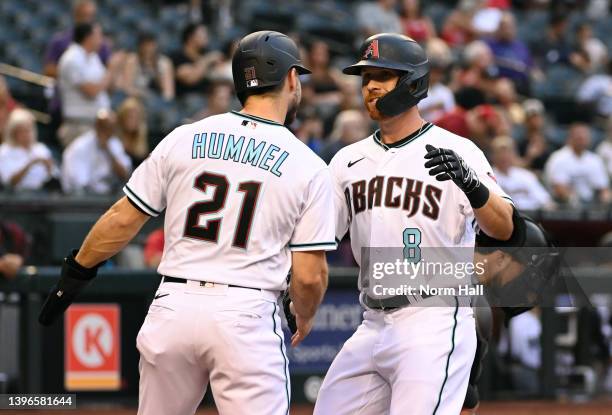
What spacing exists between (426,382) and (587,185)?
329 inches

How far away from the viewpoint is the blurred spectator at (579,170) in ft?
41.5

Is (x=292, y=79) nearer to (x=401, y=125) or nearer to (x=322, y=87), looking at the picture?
(x=401, y=125)

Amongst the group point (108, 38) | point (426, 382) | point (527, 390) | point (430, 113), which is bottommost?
point (527, 390)

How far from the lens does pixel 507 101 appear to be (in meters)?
14.1

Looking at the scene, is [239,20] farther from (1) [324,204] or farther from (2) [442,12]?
(1) [324,204]

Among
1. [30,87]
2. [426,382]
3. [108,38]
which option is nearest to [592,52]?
[108,38]

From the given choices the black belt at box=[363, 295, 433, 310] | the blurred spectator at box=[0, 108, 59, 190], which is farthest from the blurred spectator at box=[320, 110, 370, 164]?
the black belt at box=[363, 295, 433, 310]

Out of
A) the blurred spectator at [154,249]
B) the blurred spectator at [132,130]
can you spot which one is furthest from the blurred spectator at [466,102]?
the blurred spectator at [154,249]

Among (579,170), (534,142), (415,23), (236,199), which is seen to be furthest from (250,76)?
(415,23)

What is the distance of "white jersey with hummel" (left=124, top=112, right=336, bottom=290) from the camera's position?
15.0ft

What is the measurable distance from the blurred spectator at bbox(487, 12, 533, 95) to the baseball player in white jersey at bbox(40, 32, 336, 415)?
10731mm

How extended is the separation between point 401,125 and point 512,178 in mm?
6392

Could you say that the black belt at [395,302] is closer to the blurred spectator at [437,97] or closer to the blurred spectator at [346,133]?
the blurred spectator at [346,133]

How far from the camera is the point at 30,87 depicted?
42.0ft
